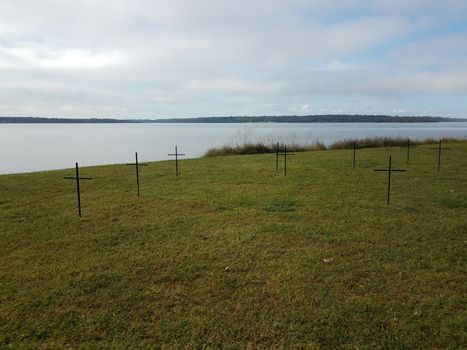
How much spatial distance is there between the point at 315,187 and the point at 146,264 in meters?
5.52

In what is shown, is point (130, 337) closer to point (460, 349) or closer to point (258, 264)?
point (258, 264)

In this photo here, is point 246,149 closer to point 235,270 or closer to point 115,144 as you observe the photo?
point 235,270

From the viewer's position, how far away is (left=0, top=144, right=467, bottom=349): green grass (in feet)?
10.1

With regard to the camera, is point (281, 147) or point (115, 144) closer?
point (281, 147)

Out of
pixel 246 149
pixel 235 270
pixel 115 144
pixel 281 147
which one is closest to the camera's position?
pixel 235 270

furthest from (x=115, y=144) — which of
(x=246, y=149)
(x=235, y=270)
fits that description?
(x=235, y=270)

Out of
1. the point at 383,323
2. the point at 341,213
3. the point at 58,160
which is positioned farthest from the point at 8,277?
the point at 58,160

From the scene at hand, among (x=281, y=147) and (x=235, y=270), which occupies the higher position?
(x=281, y=147)

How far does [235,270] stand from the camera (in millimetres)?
4211

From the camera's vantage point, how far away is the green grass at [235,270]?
10.1 ft

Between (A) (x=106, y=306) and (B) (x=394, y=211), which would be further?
(B) (x=394, y=211)

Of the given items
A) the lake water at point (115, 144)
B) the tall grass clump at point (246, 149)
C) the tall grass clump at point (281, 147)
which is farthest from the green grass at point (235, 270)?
the lake water at point (115, 144)

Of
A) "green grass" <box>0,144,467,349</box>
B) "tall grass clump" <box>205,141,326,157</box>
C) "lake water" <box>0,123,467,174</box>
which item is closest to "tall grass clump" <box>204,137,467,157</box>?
"tall grass clump" <box>205,141,326,157</box>

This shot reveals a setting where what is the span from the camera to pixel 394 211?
6.64 m
